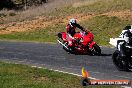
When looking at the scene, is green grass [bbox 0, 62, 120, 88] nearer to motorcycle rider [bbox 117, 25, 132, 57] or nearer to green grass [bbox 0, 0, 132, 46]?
motorcycle rider [bbox 117, 25, 132, 57]

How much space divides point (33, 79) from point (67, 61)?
5834 millimetres

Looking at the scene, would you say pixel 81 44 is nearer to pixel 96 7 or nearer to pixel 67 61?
pixel 67 61

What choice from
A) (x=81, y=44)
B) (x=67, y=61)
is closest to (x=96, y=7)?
(x=81, y=44)

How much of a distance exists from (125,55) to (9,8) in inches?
2492

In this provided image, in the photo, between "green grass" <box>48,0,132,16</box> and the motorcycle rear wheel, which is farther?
"green grass" <box>48,0,132,16</box>

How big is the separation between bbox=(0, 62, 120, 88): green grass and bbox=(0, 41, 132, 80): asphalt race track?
4.30 ft

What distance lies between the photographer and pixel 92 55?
828 inches

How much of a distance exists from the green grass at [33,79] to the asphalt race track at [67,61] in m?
1.31

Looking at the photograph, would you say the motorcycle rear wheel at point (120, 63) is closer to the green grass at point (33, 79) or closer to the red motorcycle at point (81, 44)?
the green grass at point (33, 79)

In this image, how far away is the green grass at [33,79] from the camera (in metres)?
12.5

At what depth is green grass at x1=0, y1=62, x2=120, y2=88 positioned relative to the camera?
1249cm

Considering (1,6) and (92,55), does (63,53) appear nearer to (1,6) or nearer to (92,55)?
(92,55)

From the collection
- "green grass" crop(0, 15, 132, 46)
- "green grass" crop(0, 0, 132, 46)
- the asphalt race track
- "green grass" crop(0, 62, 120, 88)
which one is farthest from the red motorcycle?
"green grass" crop(0, 15, 132, 46)


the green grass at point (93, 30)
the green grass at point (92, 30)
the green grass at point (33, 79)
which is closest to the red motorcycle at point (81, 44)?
the green grass at point (33, 79)
